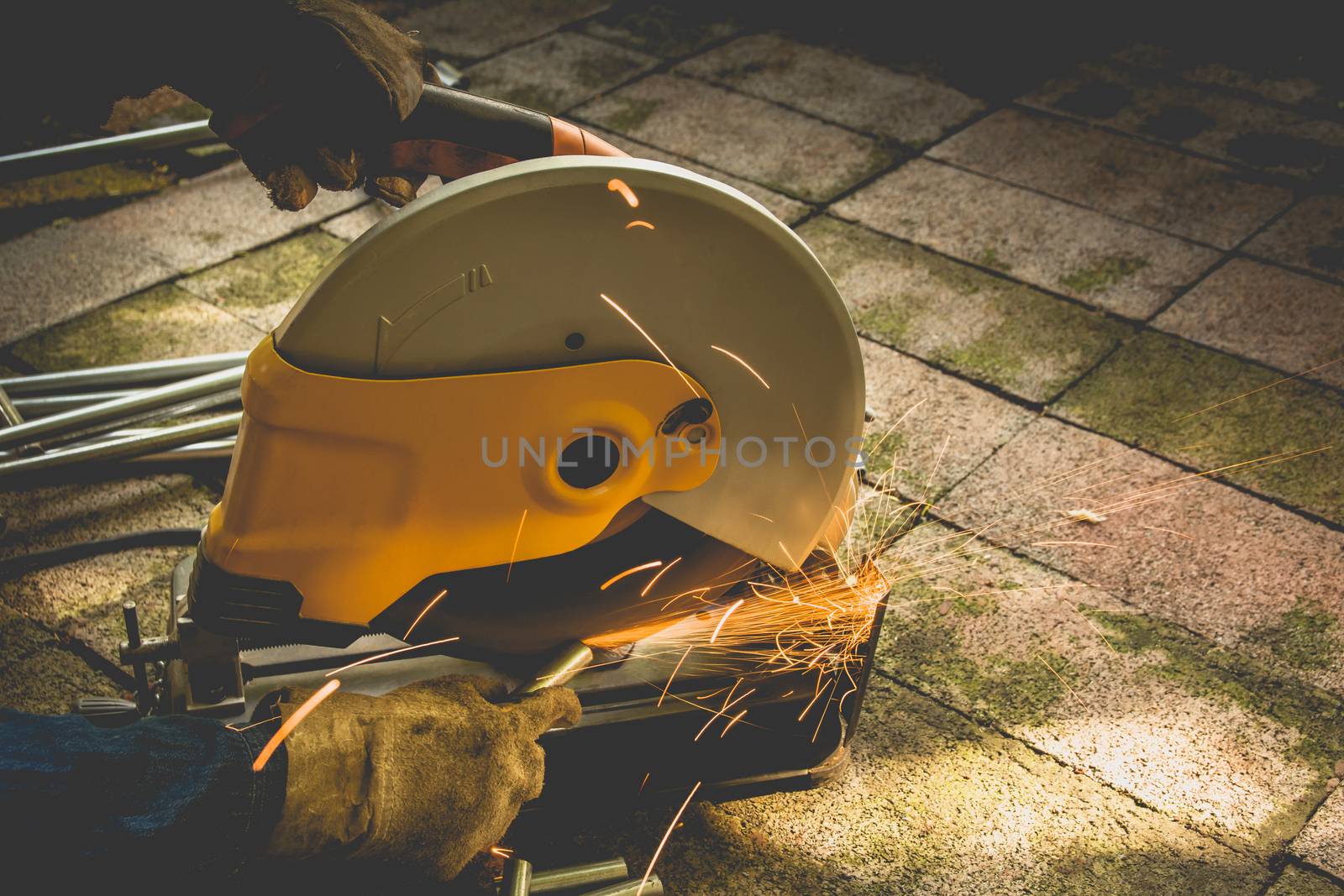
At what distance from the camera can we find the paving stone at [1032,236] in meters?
3.68

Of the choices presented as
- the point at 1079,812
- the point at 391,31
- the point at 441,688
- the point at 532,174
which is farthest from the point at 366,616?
the point at 1079,812

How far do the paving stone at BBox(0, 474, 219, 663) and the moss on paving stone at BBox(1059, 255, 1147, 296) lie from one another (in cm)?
266

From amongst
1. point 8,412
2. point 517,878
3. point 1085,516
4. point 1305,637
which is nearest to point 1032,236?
point 1085,516

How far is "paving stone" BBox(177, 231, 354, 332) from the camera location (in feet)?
11.8

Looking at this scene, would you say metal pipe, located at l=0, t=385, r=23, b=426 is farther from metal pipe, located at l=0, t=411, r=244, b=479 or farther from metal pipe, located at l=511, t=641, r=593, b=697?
metal pipe, located at l=511, t=641, r=593, b=697

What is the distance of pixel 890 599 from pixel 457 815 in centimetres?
124

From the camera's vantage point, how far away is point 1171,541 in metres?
2.78

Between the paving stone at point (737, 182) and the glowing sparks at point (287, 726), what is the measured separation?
2.53 meters

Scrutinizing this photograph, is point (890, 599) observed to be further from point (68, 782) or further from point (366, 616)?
point (68, 782)

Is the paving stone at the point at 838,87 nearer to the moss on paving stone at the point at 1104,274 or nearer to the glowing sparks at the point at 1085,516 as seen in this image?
the moss on paving stone at the point at 1104,274

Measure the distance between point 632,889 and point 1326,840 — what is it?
129 cm

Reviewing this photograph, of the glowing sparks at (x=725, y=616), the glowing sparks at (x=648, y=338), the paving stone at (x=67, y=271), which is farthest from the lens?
the paving stone at (x=67, y=271)

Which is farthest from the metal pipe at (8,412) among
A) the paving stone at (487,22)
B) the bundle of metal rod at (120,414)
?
the paving stone at (487,22)

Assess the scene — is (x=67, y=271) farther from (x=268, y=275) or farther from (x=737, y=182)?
(x=737, y=182)
